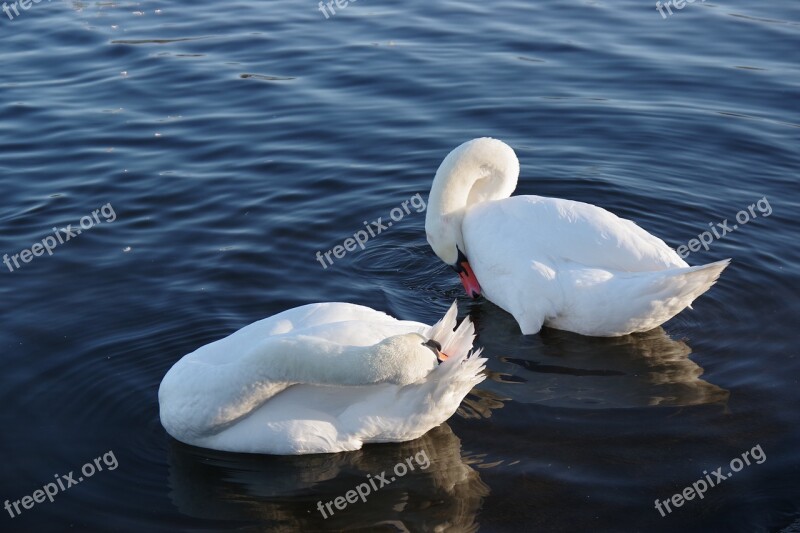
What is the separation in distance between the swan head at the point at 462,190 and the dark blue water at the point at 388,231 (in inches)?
13.0

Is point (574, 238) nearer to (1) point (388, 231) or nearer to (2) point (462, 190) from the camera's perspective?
(2) point (462, 190)

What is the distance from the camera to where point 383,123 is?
488 inches

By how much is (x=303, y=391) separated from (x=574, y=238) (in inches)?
94.9

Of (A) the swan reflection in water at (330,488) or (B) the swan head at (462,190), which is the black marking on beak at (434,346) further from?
(B) the swan head at (462,190)

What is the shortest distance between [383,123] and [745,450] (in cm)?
664

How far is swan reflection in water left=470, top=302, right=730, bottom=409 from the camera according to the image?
7.38 m

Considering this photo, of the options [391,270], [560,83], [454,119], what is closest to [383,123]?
[454,119]

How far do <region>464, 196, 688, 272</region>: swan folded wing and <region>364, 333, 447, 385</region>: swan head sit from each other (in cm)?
210

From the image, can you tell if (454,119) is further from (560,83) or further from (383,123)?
(560,83)

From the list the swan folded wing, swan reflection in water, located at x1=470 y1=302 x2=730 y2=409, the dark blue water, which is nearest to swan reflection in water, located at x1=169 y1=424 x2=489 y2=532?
the dark blue water

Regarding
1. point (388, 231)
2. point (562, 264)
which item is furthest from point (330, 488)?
point (388, 231)

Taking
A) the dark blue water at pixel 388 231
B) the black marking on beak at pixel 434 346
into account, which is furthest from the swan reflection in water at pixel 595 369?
the black marking on beak at pixel 434 346

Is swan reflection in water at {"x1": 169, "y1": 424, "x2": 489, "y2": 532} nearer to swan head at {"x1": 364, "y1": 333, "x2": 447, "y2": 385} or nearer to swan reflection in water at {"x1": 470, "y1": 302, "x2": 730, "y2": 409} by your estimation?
swan head at {"x1": 364, "y1": 333, "x2": 447, "y2": 385}

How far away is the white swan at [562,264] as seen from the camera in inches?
302
